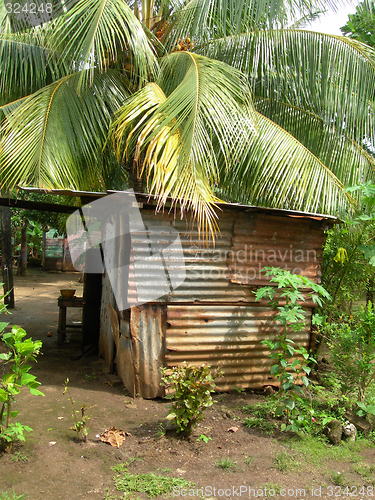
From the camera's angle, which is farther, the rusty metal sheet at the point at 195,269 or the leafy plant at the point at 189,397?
the rusty metal sheet at the point at 195,269

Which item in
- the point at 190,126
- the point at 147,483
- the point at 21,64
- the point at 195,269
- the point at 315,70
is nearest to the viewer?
the point at 147,483

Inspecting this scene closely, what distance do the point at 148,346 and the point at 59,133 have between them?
279 cm

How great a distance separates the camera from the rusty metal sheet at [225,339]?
476cm

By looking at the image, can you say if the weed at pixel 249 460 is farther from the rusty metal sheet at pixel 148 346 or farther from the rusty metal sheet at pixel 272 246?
the rusty metal sheet at pixel 272 246

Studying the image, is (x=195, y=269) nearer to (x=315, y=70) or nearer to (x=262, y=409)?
(x=262, y=409)

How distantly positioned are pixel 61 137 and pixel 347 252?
4.23 metres

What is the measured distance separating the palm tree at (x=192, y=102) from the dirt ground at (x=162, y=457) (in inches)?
85.8

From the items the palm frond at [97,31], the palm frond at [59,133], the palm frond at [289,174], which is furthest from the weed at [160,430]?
the palm frond at [97,31]

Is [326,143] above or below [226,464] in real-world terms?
above

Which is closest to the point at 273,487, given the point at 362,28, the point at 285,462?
the point at 285,462

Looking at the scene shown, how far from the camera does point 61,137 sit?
16.2 feet

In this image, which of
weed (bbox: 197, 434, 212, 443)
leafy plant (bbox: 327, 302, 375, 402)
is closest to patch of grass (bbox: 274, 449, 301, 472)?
weed (bbox: 197, 434, 212, 443)

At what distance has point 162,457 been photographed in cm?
350

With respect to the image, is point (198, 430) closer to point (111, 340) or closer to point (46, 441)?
point (46, 441)
